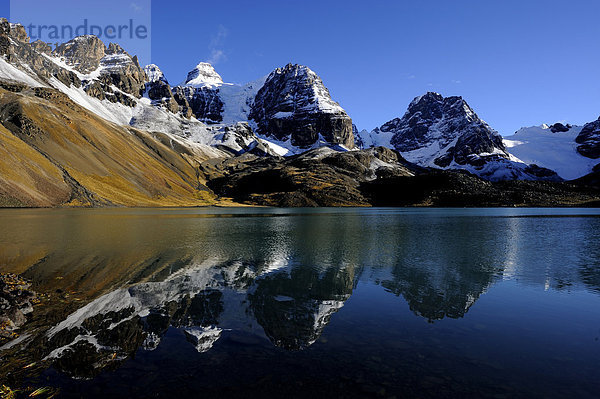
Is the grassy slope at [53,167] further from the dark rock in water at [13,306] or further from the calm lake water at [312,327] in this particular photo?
the dark rock in water at [13,306]

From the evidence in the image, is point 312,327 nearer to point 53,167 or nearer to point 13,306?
point 13,306

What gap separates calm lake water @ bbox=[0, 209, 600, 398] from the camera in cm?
1222

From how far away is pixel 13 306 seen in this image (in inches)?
750

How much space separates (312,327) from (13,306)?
16870 millimetres

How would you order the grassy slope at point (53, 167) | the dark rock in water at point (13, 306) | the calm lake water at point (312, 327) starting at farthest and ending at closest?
the grassy slope at point (53, 167) → the dark rock in water at point (13, 306) → the calm lake water at point (312, 327)

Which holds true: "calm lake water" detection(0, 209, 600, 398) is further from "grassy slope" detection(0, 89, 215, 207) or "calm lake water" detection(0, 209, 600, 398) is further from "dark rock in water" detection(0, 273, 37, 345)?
"grassy slope" detection(0, 89, 215, 207)

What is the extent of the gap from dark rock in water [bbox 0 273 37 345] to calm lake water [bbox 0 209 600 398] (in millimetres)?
1480

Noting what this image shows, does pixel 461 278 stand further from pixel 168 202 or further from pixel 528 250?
pixel 168 202

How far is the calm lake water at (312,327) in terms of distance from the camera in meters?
12.2

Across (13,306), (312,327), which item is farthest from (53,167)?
(312,327)

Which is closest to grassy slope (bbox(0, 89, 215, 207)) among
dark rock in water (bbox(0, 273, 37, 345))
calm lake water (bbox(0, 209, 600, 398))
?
calm lake water (bbox(0, 209, 600, 398))

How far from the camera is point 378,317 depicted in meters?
19.6

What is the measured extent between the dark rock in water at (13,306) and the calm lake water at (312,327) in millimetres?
1480

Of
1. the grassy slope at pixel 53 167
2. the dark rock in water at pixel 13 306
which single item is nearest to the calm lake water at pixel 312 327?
the dark rock in water at pixel 13 306
